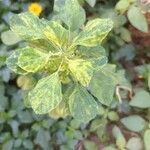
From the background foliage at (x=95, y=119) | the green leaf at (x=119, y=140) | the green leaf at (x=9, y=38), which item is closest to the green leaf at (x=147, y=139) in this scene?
the background foliage at (x=95, y=119)

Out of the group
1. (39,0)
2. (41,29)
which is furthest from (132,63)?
(41,29)

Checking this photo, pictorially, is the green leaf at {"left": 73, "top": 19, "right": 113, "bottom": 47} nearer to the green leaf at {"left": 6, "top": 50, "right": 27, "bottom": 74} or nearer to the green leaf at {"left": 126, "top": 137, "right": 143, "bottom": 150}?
the green leaf at {"left": 6, "top": 50, "right": 27, "bottom": 74}

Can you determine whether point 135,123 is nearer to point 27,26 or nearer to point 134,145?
point 134,145

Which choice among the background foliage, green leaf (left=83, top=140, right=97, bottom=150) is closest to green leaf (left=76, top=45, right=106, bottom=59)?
the background foliage

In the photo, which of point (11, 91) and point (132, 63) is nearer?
point (11, 91)

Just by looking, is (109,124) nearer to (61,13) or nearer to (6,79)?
(6,79)
